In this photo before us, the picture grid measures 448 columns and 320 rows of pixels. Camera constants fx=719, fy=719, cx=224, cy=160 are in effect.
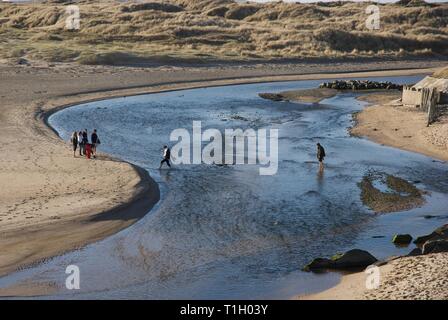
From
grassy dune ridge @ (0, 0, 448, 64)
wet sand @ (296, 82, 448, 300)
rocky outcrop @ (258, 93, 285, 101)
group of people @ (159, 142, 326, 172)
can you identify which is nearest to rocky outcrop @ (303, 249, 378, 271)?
wet sand @ (296, 82, 448, 300)

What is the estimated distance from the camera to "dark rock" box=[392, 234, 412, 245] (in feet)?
60.2

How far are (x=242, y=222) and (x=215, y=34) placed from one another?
56.9 meters

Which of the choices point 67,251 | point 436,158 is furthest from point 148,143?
point 67,251

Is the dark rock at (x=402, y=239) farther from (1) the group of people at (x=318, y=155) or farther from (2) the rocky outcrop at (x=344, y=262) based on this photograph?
(1) the group of people at (x=318, y=155)

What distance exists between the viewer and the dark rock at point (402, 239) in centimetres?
1836

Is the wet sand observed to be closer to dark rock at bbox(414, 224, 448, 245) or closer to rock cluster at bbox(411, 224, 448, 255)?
rock cluster at bbox(411, 224, 448, 255)

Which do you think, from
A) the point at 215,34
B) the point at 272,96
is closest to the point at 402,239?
the point at 272,96

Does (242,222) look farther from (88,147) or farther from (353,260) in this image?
(88,147)

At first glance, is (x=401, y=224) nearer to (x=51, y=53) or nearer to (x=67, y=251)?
(x=67, y=251)

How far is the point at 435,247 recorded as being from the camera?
16.6 metres

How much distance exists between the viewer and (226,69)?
59875 millimetres

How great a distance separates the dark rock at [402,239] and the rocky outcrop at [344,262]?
210 centimetres

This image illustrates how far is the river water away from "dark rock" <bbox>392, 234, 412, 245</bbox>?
196 millimetres

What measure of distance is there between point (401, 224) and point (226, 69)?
4097 cm
